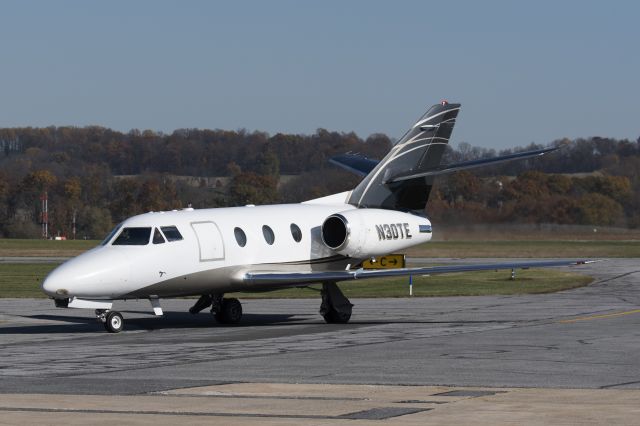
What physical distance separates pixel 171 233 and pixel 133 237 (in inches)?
33.7

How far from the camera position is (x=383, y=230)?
29.7m

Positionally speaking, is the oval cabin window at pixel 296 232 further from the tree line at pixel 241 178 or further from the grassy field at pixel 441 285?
the tree line at pixel 241 178

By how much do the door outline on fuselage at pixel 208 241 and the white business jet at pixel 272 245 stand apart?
3cm

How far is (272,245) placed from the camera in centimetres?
2855

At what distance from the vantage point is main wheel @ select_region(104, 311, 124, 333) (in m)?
26.2

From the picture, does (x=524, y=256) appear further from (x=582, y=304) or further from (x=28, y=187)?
(x=28, y=187)

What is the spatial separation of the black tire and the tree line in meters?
18.1

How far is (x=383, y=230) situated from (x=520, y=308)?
5377 mm

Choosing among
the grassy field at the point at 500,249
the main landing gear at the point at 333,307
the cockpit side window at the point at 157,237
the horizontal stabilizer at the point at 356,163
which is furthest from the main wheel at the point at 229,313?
the grassy field at the point at 500,249

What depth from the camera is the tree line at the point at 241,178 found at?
63469mm

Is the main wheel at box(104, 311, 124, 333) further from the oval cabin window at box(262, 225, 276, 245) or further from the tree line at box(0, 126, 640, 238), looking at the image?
the tree line at box(0, 126, 640, 238)

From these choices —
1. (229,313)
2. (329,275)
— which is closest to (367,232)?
(329,275)

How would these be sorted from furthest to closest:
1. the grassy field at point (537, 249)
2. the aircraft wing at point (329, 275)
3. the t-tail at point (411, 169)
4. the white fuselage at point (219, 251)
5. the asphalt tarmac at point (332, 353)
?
the grassy field at point (537, 249)
the t-tail at point (411, 169)
the aircraft wing at point (329, 275)
the white fuselage at point (219, 251)
the asphalt tarmac at point (332, 353)

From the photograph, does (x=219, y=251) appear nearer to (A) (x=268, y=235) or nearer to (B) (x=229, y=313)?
(A) (x=268, y=235)
